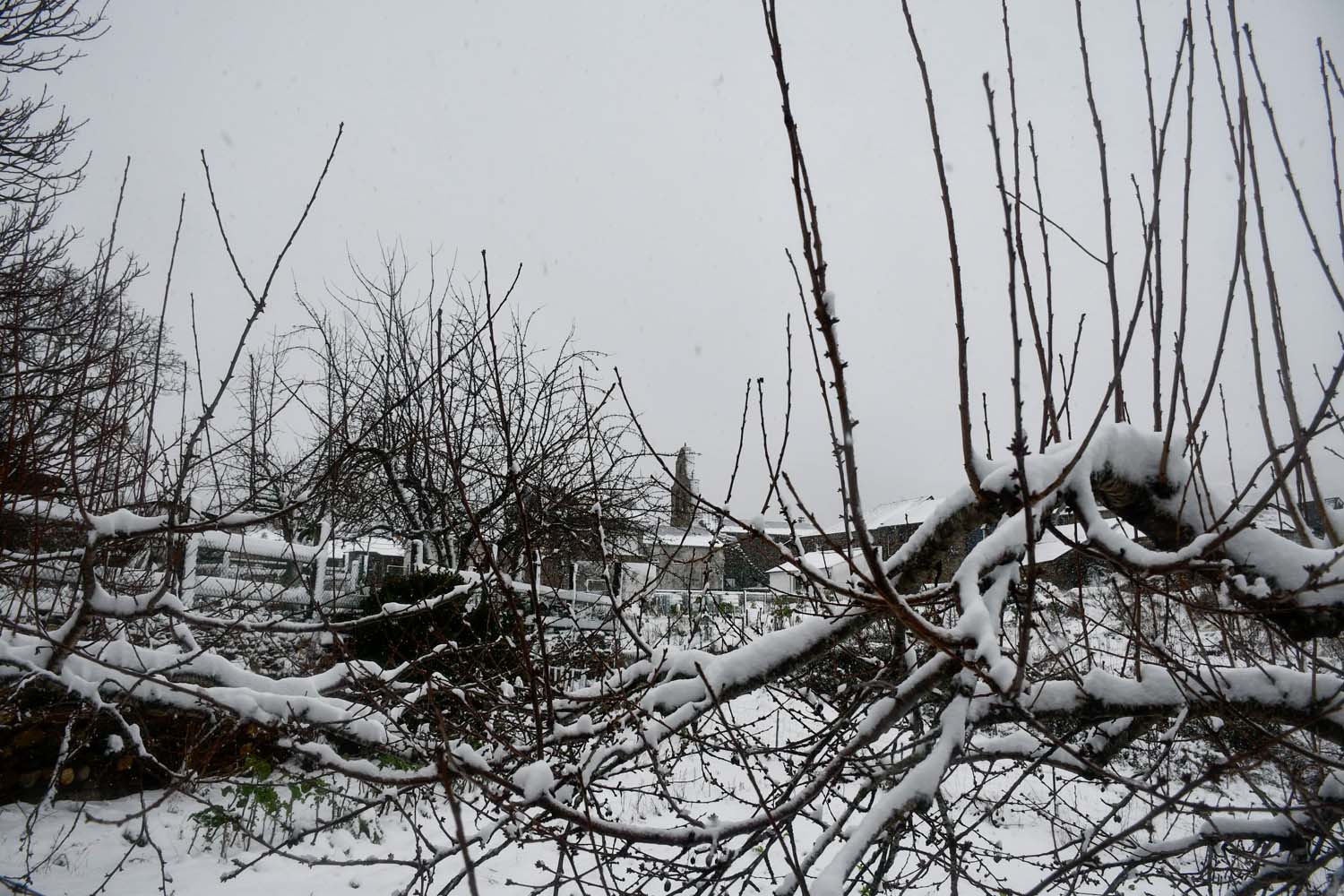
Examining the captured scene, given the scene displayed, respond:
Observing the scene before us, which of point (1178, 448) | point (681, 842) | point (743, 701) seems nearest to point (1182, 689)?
point (1178, 448)

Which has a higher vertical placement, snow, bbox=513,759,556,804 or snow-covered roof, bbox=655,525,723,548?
snow-covered roof, bbox=655,525,723,548

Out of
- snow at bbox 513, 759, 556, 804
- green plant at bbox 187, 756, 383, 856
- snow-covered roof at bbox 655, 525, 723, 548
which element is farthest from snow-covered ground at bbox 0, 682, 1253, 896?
snow at bbox 513, 759, 556, 804

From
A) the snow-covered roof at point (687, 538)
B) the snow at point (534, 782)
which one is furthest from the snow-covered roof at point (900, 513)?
the snow at point (534, 782)

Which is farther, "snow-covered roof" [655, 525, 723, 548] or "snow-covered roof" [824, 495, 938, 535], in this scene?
"snow-covered roof" [824, 495, 938, 535]

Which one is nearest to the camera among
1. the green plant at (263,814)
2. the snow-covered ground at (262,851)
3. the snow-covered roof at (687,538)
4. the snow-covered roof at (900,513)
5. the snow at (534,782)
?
the snow at (534,782)

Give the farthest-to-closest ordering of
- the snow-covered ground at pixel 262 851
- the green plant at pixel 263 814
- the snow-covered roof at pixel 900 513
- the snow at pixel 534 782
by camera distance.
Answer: the snow-covered roof at pixel 900 513 → the green plant at pixel 263 814 → the snow-covered ground at pixel 262 851 → the snow at pixel 534 782

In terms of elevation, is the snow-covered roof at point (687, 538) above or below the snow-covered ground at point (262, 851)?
above

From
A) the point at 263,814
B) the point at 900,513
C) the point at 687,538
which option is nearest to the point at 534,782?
the point at 263,814

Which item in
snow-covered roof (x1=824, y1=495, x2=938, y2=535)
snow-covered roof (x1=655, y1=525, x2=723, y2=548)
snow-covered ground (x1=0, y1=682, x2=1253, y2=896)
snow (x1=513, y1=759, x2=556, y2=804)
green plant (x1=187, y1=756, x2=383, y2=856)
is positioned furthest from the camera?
snow-covered roof (x1=824, y1=495, x2=938, y2=535)

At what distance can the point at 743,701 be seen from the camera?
9141 millimetres

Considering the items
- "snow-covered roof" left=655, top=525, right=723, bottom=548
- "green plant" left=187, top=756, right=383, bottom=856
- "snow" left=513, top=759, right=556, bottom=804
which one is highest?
"snow-covered roof" left=655, top=525, right=723, bottom=548

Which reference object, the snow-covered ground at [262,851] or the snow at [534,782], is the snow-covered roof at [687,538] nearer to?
the snow at [534,782]

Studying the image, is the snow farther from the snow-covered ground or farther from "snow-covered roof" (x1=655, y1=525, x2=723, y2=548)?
the snow-covered ground

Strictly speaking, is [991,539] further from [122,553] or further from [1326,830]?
[122,553]
